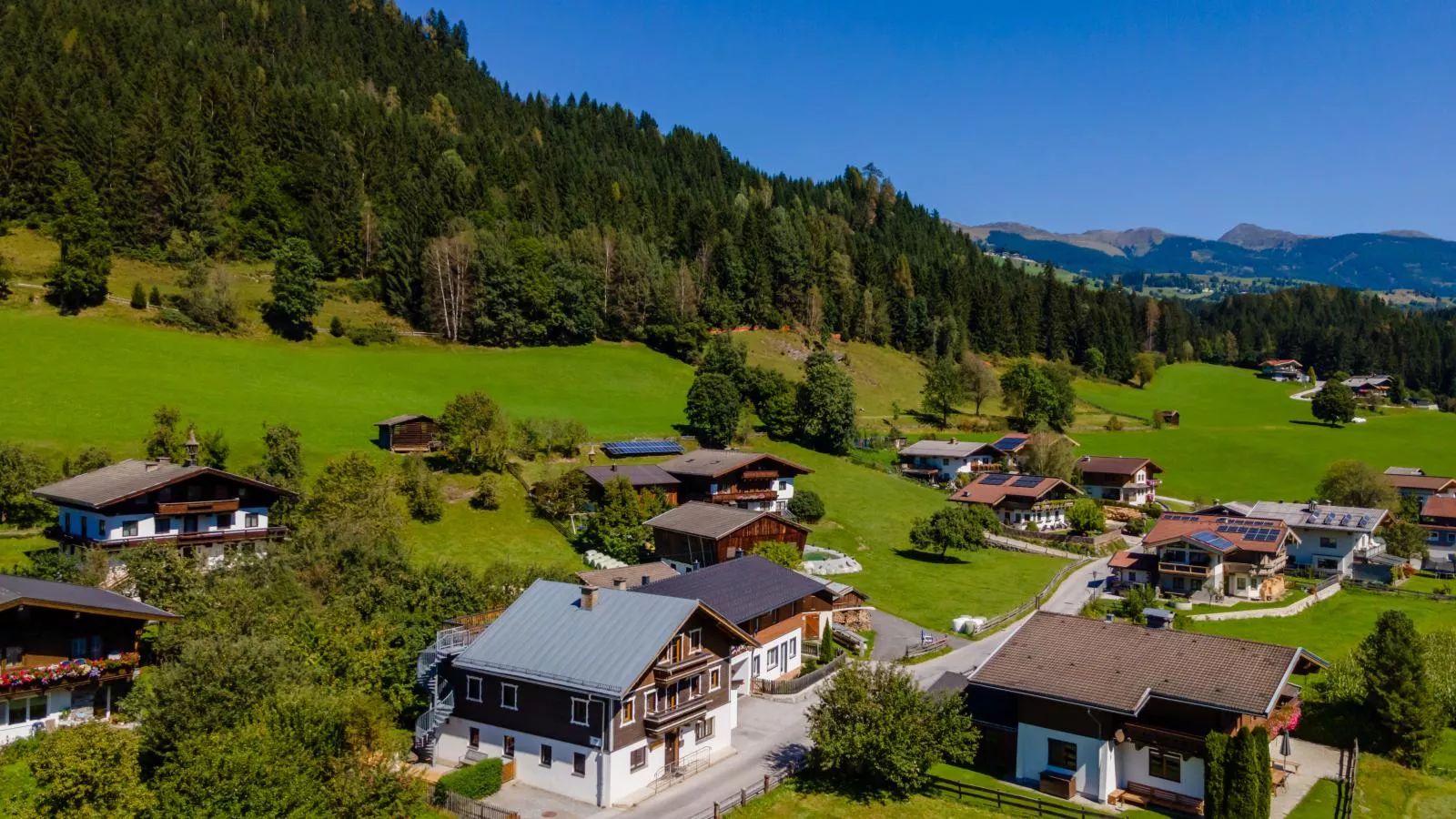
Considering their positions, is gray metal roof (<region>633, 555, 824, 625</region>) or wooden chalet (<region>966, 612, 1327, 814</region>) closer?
wooden chalet (<region>966, 612, 1327, 814</region>)

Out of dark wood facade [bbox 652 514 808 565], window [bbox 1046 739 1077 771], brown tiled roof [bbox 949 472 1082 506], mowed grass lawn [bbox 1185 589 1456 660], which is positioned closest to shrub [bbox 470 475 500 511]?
dark wood facade [bbox 652 514 808 565]

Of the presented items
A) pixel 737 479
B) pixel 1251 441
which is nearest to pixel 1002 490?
pixel 737 479

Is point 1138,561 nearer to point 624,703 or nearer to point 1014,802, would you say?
point 1014,802

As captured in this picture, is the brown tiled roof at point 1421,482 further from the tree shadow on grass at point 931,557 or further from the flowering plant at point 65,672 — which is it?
the flowering plant at point 65,672

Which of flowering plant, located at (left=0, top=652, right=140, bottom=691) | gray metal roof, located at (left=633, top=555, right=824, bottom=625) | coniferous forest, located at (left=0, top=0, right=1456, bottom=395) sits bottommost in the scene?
gray metal roof, located at (left=633, top=555, right=824, bottom=625)

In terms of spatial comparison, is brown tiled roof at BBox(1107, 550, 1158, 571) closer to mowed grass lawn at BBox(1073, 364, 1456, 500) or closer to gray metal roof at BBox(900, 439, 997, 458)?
gray metal roof at BBox(900, 439, 997, 458)
